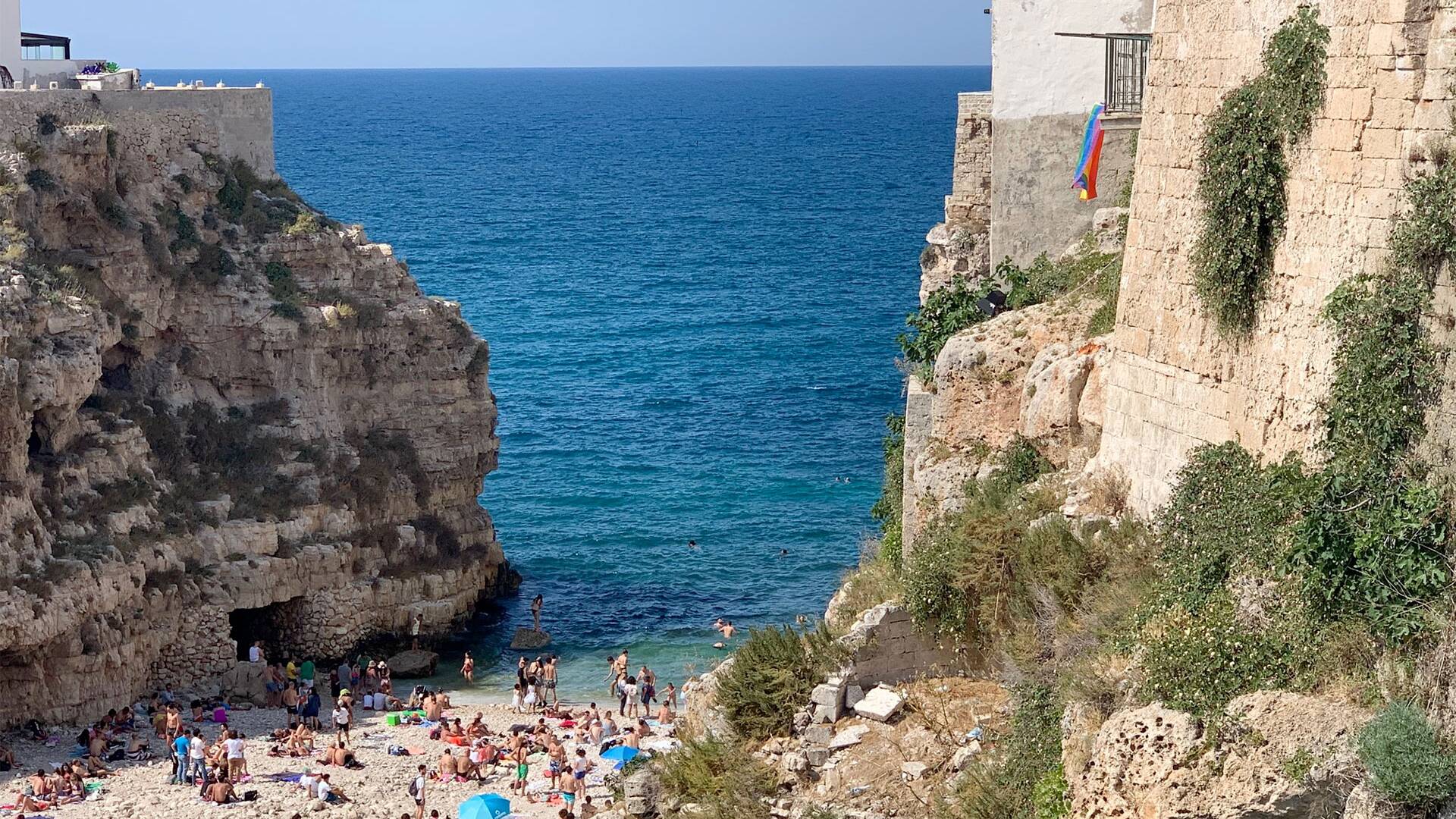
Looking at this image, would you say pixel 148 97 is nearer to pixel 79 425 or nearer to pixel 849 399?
pixel 79 425

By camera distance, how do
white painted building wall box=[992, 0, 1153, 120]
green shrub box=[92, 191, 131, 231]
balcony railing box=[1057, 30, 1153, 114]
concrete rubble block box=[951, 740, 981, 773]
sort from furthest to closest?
green shrub box=[92, 191, 131, 231] < white painted building wall box=[992, 0, 1153, 120] < balcony railing box=[1057, 30, 1153, 114] < concrete rubble block box=[951, 740, 981, 773]

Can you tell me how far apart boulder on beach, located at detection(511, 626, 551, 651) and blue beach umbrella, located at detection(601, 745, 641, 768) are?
22.8 ft

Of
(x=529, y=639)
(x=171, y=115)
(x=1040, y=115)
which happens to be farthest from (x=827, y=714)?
(x=171, y=115)

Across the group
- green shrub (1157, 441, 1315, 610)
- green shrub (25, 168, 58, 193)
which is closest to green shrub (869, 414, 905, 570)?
green shrub (1157, 441, 1315, 610)

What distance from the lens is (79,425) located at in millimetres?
30844

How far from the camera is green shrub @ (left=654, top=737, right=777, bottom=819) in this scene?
51.9 ft

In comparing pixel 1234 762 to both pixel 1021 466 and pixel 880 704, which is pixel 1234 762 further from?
Answer: pixel 1021 466

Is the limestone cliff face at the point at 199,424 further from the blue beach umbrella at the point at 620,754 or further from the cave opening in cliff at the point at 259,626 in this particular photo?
the blue beach umbrella at the point at 620,754

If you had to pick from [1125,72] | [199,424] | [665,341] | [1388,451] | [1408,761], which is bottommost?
[665,341]

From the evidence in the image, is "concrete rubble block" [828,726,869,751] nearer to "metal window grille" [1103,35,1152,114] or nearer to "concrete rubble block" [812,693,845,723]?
"concrete rubble block" [812,693,845,723]

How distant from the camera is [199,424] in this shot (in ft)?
109

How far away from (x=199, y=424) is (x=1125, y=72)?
64.7 ft

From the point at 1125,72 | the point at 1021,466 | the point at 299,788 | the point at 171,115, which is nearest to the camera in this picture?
the point at 1021,466

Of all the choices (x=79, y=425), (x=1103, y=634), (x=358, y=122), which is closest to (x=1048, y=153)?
(x=1103, y=634)
